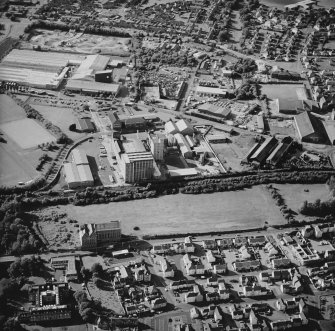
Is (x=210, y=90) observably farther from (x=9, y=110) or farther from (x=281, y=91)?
(x=9, y=110)

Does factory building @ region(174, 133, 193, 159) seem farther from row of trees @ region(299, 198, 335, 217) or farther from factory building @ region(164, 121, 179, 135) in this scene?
row of trees @ region(299, 198, 335, 217)

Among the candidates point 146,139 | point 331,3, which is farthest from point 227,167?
point 331,3

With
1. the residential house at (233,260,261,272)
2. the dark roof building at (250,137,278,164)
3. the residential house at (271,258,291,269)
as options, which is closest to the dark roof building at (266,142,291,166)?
the dark roof building at (250,137,278,164)

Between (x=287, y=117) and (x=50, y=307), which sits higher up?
(x=50, y=307)

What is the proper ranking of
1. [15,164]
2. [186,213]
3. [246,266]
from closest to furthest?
[246,266], [186,213], [15,164]

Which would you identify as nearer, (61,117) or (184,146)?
(184,146)

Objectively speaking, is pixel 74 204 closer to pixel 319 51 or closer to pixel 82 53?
pixel 82 53

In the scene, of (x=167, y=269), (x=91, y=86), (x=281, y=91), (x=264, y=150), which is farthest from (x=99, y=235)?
(x=281, y=91)
